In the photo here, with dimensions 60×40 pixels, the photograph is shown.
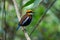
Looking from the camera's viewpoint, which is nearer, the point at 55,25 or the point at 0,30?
the point at 0,30

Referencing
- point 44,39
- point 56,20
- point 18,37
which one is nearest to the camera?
point 56,20

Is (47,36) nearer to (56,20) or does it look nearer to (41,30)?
(41,30)

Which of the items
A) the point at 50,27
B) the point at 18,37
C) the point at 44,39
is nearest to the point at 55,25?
the point at 50,27

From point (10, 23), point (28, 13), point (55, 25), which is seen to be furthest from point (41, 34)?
point (28, 13)

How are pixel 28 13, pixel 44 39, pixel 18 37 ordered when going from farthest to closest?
1. pixel 18 37
2. pixel 44 39
3. pixel 28 13

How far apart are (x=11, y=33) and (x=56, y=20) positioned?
0.68m

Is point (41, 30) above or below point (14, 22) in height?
below

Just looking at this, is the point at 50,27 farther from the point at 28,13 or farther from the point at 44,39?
the point at 28,13

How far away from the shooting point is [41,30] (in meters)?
3.41

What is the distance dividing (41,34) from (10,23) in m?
0.51

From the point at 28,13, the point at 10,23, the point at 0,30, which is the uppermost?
the point at 10,23

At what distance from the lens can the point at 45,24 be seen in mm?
3352

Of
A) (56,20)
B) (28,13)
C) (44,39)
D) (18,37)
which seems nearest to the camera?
(28,13)

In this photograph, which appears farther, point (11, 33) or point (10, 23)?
point (10, 23)
